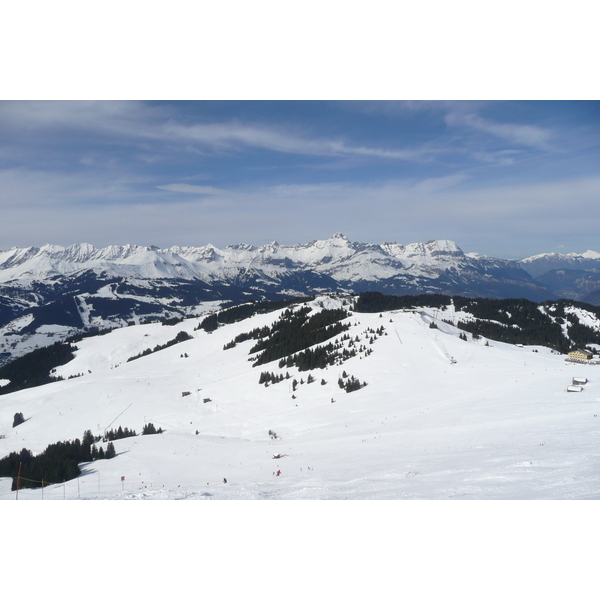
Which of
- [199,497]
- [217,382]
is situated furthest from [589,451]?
[217,382]

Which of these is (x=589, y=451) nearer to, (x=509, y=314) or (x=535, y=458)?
(x=535, y=458)

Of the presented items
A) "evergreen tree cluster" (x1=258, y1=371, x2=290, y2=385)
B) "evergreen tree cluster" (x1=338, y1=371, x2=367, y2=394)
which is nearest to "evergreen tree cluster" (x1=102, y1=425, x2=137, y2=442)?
"evergreen tree cluster" (x1=258, y1=371, x2=290, y2=385)

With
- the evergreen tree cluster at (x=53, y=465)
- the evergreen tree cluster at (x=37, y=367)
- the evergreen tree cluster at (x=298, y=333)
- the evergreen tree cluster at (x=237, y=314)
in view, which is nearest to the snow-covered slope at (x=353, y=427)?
the evergreen tree cluster at (x=53, y=465)

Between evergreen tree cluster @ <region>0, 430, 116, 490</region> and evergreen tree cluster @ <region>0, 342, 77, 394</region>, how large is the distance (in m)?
95.5

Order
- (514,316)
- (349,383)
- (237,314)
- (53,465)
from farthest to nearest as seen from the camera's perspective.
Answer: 1. (237,314)
2. (514,316)
3. (349,383)
4. (53,465)

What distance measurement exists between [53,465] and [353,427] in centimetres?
2051

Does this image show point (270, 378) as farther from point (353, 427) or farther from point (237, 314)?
point (237, 314)

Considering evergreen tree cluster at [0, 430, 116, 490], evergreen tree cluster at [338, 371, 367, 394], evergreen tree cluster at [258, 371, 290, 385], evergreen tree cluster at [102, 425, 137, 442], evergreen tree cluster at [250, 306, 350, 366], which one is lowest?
evergreen tree cluster at [102, 425, 137, 442]

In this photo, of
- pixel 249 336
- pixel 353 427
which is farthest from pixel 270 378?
pixel 249 336

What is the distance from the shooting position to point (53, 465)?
836 inches

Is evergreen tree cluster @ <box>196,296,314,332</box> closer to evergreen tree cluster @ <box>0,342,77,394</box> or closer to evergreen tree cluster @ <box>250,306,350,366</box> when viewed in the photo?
evergreen tree cluster @ <box>250,306,350,366</box>

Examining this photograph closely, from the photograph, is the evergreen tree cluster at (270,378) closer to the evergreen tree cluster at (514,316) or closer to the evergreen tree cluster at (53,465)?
the evergreen tree cluster at (53,465)

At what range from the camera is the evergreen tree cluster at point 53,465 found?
19.6 metres

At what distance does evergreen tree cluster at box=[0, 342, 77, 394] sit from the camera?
10512 centimetres
